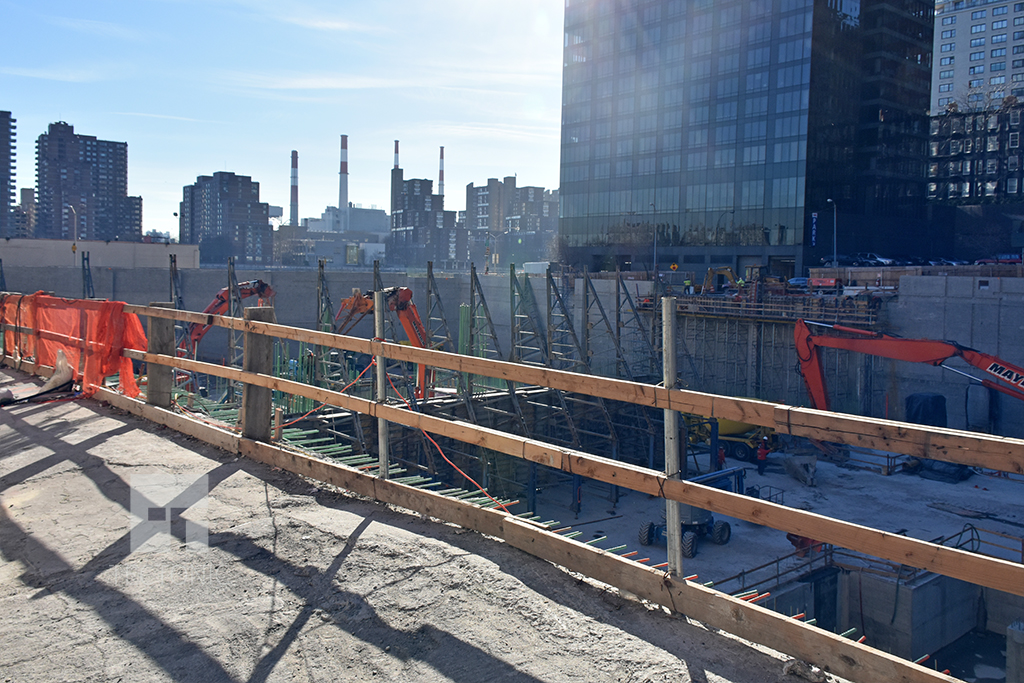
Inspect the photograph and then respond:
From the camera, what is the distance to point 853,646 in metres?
2.99

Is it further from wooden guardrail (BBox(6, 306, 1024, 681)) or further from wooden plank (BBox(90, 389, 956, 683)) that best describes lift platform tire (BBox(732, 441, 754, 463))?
wooden guardrail (BBox(6, 306, 1024, 681))

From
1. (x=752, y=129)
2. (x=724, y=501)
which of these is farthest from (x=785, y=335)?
(x=724, y=501)

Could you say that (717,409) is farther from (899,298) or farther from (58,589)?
→ (899,298)

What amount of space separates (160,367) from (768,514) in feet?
21.9

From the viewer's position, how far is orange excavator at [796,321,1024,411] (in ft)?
74.3

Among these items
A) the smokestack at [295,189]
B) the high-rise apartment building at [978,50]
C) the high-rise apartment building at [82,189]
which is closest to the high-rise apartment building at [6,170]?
the high-rise apartment building at [82,189]

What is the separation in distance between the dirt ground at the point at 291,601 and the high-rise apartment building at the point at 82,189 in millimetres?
109794

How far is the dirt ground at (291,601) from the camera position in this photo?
312 cm

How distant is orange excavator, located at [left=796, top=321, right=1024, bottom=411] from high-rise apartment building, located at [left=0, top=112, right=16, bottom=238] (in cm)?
10870

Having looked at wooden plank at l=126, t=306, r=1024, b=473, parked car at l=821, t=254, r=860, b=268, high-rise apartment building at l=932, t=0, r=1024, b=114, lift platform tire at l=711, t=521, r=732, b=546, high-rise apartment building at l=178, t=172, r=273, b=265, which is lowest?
lift platform tire at l=711, t=521, r=732, b=546

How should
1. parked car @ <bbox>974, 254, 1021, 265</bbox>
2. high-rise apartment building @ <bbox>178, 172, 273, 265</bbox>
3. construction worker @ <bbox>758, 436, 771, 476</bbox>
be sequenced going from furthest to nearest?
1. high-rise apartment building @ <bbox>178, 172, 273, 265</bbox>
2. parked car @ <bbox>974, 254, 1021, 265</bbox>
3. construction worker @ <bbox>758, 436, 771, 476</bbox>

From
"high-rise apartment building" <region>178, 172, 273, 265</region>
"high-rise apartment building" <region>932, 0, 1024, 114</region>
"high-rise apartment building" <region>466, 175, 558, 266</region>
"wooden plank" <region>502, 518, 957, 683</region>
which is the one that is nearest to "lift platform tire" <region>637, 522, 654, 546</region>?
"wooden plank" <region>502, 518, 957, 683</region>

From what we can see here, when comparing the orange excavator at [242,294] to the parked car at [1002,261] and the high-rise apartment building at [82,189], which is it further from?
the high-rise apartment building at [82,189]

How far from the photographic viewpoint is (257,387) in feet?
21.1
